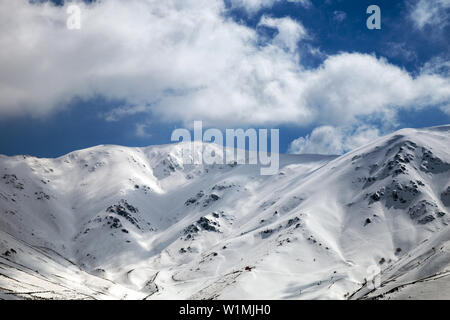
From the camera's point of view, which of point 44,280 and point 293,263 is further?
point 293,263

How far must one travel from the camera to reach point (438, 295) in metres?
65.8

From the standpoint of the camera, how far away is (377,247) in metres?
193

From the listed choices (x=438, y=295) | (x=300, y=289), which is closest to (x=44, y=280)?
(x=300, y=289)

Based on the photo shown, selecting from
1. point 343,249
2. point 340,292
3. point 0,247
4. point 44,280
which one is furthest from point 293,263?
point 0,247
